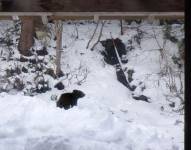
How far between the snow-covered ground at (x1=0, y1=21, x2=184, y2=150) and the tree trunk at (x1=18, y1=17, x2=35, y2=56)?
0.74 feet

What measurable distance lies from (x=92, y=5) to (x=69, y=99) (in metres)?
4.96

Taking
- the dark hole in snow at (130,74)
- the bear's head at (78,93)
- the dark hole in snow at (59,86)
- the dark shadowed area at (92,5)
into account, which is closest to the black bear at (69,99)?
the bear's head at (78,93)

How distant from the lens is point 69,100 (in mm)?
8461

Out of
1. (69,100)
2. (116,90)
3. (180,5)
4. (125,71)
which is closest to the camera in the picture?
(180,5)

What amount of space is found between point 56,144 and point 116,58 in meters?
3.89

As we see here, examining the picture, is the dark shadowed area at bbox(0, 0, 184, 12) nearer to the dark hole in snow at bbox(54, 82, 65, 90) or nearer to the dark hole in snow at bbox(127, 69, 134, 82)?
the dark hole in snow at bbox(54, 82, 65, 90)

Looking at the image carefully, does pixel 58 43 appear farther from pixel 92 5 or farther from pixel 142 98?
pixel 92 5

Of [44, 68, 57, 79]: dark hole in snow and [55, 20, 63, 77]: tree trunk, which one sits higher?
[55, 20, 63, 77]: tree trunk

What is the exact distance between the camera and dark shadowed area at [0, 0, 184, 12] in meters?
3.63

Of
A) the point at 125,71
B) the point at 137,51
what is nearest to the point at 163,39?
the point at 137,51

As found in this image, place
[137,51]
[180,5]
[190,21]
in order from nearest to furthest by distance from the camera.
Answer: [190,21], [180,5], [137,51]

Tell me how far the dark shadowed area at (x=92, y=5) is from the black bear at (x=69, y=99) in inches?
181

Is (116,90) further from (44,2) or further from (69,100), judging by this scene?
(44,2)

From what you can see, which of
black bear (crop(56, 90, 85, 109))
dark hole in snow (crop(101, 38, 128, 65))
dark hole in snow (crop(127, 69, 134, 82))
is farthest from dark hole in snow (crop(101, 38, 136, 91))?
black bear (crop(56, 90, 85, 109))
